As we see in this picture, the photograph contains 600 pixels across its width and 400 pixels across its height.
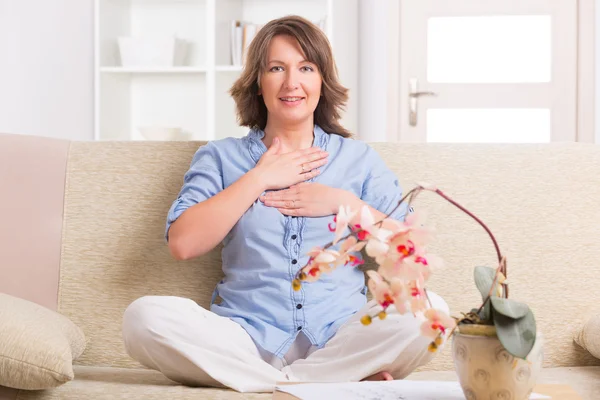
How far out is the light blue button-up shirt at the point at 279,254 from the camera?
1.84m

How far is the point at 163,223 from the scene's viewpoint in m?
2.03

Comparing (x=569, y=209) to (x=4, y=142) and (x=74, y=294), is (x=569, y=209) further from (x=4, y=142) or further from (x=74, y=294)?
(x=4, y=142)

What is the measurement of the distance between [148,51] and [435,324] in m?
3.49

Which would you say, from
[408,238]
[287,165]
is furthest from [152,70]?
[408,238]

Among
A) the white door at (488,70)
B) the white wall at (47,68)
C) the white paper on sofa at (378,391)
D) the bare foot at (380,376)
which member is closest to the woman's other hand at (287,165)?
the bare foot at (380,376)

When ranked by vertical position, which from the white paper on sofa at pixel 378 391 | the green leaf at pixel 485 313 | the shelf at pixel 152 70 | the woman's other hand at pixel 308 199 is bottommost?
the white paper on sofa at pixel 378 391

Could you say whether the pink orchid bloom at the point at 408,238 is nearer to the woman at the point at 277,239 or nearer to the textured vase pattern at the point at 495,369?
the textured vase pattern at the point at 495,369

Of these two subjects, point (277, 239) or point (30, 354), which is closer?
point (30, 354)

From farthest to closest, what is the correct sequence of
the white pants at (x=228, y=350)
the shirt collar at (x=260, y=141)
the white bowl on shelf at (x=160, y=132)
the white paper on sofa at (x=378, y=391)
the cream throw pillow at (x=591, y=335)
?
the white bowl on shelf at (x=160, y=132)
the shirt collar at (x=260, y=141)
the cream throw pillow at (x=591, y=335)
the white pants at (x=228, y=350)
the white paper on sofa at (x=378, y=391)

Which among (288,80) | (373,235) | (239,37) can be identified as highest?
(239,37)

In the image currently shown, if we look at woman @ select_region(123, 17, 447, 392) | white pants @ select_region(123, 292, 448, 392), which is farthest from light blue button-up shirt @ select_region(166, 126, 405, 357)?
white pants @ select_region(123, 292, 448, 392)

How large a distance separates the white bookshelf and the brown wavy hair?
2.01m

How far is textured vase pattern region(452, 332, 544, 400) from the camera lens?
1.01 metres

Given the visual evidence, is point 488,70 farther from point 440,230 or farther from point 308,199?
point 308,199
